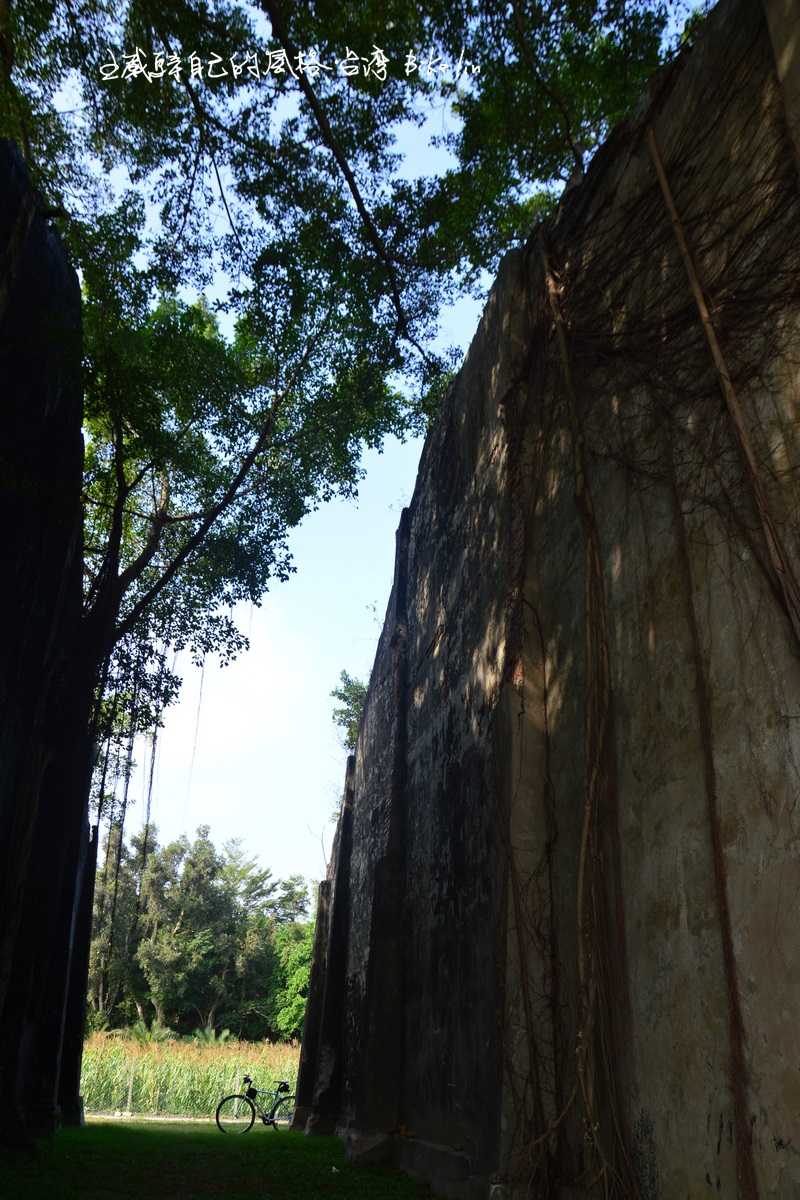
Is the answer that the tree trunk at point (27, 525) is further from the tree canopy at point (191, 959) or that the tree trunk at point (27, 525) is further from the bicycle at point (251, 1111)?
the tree canopy at point (191, 959)

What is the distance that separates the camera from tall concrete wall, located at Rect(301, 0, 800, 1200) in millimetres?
2680

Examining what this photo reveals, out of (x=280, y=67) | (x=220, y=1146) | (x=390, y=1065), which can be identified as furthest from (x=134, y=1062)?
(x=280, y=67)

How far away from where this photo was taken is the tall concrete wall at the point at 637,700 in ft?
8.79

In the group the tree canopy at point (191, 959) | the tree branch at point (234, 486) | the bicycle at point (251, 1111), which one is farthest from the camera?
the tree canopy at point (191, 959)

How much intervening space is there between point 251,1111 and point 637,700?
11.1m

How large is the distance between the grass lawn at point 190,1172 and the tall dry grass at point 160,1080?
7.33 metres

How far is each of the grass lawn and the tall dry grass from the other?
733 cm

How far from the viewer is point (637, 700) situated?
3525mm

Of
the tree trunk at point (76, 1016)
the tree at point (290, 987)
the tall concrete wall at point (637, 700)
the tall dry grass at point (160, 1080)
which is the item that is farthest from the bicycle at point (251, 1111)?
the tree at point (290, 987)

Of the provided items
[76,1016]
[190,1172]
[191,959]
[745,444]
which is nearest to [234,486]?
[76,1016]

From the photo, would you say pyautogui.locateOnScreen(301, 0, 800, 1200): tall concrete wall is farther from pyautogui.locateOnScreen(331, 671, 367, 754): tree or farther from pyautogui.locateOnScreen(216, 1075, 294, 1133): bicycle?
pyautogui.locateOnScreen(331, 671, 367, 754): tree

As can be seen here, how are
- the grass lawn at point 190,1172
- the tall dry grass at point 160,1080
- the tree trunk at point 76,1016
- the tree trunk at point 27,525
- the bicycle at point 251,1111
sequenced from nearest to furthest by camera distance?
the grass lawn at point 190,1172, the tree trunk at point 27,525, the tree trunk at point 76,1016, the bicycle at point 251,1111, the tall dry grass at point 160,1080

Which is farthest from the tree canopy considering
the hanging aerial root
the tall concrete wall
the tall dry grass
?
the hanging aerial root

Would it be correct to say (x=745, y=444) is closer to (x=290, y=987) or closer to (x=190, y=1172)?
(x=190, y=1172)
